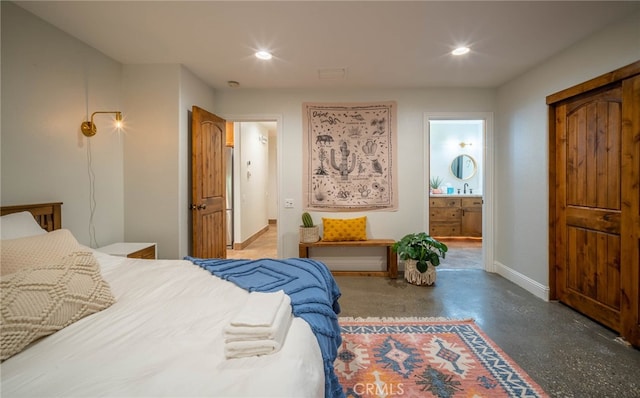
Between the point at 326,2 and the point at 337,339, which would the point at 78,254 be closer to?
the point at 337,339

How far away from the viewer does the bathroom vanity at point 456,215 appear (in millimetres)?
6219

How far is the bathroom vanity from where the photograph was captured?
6.22 metres

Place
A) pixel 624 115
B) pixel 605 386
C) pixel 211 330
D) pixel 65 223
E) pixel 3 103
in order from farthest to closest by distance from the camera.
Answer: pixel 65 223 < pixel 624 115 < pixel 3 103 < pixel 605 386 < pixel 211 330

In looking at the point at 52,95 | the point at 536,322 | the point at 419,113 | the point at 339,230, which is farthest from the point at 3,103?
the point at 536,322

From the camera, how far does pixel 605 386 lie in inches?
67.9

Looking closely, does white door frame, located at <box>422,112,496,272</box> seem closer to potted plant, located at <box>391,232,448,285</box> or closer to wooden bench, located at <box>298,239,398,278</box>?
potted plant, located at <box>391,232,448,285</box>

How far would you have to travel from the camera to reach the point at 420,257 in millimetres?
3443

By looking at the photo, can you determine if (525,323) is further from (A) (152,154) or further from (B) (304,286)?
(A) (152,154)

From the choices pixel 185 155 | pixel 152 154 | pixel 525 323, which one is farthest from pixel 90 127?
pixel 525 323

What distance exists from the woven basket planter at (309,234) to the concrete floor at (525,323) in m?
0.65

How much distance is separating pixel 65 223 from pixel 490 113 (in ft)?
16.4

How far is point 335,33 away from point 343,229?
2.29m

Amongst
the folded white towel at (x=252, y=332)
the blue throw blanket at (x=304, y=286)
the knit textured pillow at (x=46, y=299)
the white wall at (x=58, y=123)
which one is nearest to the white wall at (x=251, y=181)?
the white wall at (x=58, y=123)

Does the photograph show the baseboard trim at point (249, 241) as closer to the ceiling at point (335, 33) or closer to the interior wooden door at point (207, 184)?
the interior wooden door at point (207, 184)
